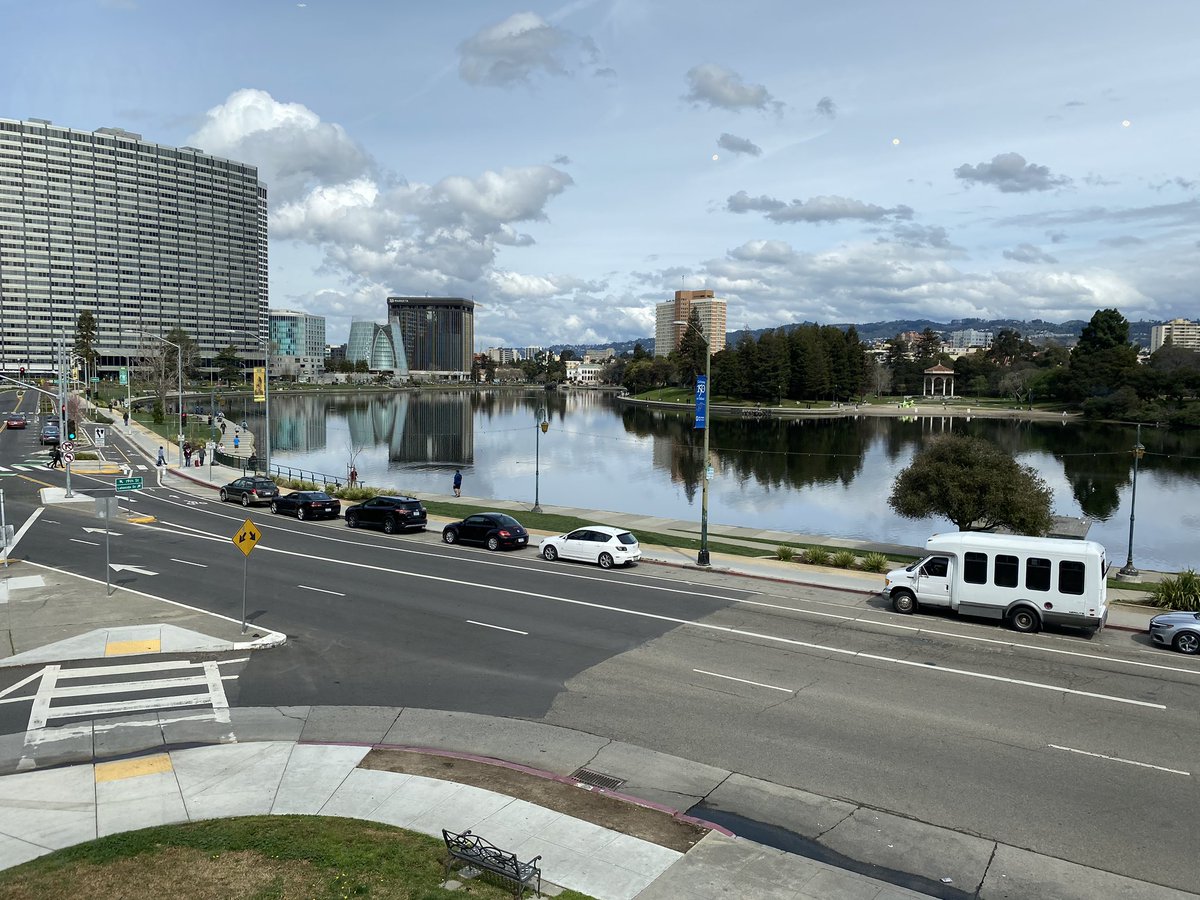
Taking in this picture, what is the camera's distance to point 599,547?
29156 mm

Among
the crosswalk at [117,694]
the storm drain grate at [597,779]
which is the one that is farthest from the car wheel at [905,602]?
the crosswalk at [117,694]

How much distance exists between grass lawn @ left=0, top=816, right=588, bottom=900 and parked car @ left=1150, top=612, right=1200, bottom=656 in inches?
670

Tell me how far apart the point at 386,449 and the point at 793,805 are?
86069mm

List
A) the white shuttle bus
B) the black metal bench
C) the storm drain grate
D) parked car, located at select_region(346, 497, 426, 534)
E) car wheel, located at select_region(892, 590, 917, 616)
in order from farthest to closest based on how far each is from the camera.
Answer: parked car, located at select_region(346, 497, 426, 534) → car wheel, located at select_region(892, 590, 917, 616) → the white shuttle bus → the storm drain grate → the black metal bench

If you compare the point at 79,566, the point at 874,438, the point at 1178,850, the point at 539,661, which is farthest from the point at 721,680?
the point at 874,438

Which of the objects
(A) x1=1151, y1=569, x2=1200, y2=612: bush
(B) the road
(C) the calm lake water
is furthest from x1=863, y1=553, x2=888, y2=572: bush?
(C) the calm lake water

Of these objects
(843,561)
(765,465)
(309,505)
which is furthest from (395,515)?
(765,465)

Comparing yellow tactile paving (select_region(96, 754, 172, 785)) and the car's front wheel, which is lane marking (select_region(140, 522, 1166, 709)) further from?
yellow tactile paving (select_region(96, 754, 172, 785))

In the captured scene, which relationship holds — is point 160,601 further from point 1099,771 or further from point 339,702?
point 1099,771

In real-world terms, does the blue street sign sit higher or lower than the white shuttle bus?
higher

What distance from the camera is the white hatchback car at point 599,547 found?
28953mm

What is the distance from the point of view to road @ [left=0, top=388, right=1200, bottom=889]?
11570mm

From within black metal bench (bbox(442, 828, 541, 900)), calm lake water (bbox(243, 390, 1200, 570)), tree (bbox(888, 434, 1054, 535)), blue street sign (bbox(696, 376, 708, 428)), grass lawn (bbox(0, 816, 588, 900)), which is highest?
blue street sign (bbox(696, 376, 708, 428))

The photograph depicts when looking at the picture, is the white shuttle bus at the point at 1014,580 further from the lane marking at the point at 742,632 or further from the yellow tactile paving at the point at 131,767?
the yellow tactile paving at the point at 131,767
